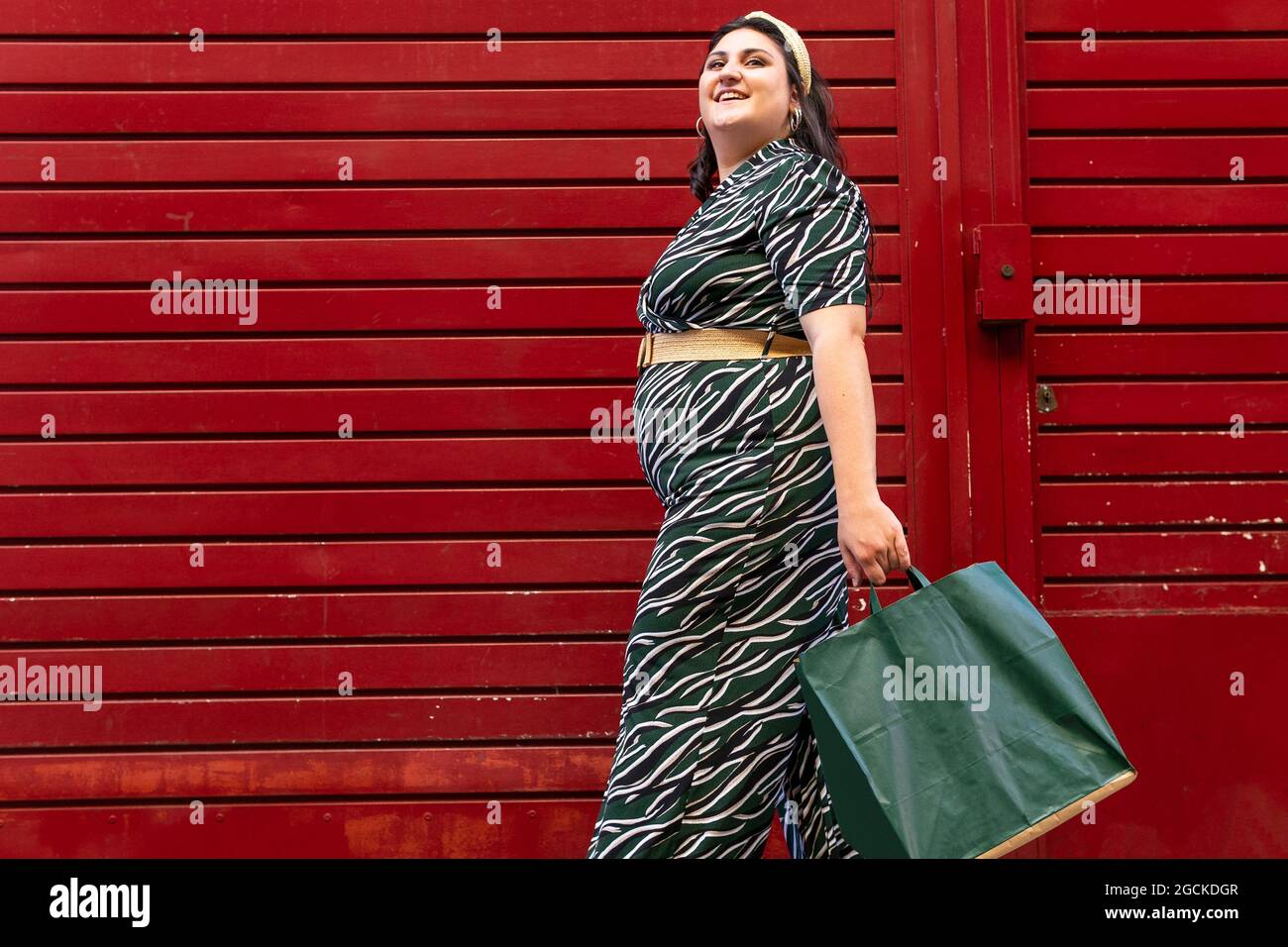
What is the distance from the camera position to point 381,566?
4180 mm

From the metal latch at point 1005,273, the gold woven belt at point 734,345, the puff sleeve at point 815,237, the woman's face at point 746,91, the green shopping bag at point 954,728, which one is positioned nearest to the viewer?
the green shopping bag at point 954,728

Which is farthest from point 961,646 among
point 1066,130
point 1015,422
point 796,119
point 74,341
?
point 74,341

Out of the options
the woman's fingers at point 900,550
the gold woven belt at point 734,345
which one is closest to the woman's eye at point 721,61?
the gold woven belt at point 734,345

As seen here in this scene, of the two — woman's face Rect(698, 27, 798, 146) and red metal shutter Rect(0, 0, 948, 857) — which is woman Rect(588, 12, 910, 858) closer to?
woman's face Rect(698, 27, 798, 146)

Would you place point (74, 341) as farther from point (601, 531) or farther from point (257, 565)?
point (601, 531)

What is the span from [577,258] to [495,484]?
803 mm

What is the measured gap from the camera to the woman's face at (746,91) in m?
2.80

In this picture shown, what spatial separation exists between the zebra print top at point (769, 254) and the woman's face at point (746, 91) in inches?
3.7

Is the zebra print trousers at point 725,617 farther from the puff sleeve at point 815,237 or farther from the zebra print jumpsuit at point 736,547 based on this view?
the puff sleeve at point 815,237

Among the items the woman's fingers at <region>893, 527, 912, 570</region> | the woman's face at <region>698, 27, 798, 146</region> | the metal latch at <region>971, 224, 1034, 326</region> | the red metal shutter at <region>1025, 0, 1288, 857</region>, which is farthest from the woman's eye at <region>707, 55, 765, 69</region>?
the red metal shutter at <region>1025, 0, 1288, 857</region>

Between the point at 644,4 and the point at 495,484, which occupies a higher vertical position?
the point at 644,4

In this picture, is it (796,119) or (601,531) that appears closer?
(796,119)
